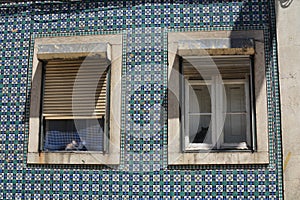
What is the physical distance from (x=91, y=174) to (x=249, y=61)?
103 inches

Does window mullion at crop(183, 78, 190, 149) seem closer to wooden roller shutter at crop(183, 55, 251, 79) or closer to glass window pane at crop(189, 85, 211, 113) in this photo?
glass window pane at crop(189, 85, 211, 113)

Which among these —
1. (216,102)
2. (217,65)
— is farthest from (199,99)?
(217,65)

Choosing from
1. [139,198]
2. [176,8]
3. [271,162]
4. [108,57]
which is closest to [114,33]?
[108,57]

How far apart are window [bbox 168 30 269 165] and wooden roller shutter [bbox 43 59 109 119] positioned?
0.99m

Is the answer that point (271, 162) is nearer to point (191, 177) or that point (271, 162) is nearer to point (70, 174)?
point (191, 177)

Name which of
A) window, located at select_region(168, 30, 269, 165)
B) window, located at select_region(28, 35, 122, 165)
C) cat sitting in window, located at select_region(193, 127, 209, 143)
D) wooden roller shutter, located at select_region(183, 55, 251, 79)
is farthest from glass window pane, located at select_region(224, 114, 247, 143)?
window, located at select_region(28, 35, 122, 165)

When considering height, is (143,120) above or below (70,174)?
above

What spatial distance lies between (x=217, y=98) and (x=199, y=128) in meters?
0.48

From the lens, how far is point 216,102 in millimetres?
6277

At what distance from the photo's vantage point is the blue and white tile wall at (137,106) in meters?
5.92

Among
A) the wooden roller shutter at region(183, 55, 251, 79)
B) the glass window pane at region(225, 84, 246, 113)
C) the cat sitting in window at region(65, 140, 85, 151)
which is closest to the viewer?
the wooden roller shutter at region(183, 55, 251, 79)

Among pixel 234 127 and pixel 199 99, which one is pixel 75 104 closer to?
pixel 199 99

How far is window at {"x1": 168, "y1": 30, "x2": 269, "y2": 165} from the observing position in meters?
5.95

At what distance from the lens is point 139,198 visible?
236 inches
